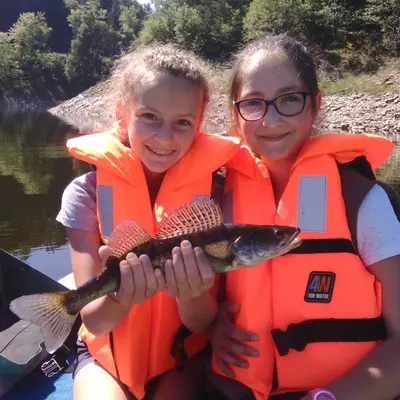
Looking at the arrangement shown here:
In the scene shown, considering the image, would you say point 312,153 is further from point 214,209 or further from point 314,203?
point 214,209

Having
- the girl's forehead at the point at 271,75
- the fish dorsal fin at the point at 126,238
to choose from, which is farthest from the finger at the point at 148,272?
the girl's forehead at the point at 271,75

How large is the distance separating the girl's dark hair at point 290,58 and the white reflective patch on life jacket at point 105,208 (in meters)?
1.05

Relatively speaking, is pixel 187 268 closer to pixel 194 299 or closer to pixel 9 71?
pixel 194 299

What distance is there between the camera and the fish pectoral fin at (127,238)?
246 cm

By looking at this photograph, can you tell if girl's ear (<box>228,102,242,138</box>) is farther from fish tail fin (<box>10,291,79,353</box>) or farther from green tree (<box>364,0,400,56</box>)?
green tree (<box>364,0,400,56</box>)

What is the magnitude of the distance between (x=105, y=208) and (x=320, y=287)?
142 cm

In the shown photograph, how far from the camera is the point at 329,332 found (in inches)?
102

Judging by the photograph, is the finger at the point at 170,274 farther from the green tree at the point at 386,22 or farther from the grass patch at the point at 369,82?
the green tree at the point at 386,22

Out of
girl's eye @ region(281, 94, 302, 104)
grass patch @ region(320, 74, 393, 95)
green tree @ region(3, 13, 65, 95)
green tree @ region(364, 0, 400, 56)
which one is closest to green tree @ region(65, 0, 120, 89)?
green tree @ region(3, 13, 65, 95)

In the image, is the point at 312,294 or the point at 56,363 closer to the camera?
the point at 312,294

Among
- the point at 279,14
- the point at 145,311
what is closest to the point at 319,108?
the point at 145,311

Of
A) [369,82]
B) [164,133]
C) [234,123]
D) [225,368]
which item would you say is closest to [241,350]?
[225,368]

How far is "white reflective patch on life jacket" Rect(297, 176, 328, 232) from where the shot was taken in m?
2.77

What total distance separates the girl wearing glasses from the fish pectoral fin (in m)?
0.72
